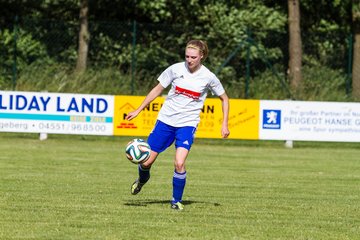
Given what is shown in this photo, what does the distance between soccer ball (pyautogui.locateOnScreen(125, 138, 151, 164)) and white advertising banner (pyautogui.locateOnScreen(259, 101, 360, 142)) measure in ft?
48.0

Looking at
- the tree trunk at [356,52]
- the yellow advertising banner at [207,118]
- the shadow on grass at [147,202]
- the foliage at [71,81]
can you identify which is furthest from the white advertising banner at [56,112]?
the shadow on grass at [147,202]

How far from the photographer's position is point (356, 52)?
33.3 metres

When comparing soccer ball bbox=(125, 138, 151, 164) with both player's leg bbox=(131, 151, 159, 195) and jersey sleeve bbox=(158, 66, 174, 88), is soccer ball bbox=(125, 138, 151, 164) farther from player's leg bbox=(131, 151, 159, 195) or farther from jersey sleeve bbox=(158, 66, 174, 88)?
jersey sleeve bbox=(158, 66, 174, 88)

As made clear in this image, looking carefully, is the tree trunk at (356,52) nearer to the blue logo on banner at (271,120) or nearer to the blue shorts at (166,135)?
the blue logo on banner at (271,120)

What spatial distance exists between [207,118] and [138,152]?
14.6 m

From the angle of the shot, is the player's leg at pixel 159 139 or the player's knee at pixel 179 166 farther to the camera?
the player's leg at pixel 159 139

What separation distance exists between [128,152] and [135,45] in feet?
65.5

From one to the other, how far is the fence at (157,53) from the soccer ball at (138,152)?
18543 mm

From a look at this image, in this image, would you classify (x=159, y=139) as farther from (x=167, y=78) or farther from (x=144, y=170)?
(x=167, y=78)

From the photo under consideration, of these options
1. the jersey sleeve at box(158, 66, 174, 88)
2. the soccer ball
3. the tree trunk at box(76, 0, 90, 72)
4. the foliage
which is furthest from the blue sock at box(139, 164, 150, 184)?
the tree trunk at box(76, 0, 90, 72)

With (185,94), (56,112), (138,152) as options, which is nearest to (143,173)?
(138,152)

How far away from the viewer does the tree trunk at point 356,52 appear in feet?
104

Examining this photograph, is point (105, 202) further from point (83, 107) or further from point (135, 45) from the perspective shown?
point (135, 45)

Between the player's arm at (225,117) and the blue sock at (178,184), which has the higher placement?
the player's arm at (225,117)
